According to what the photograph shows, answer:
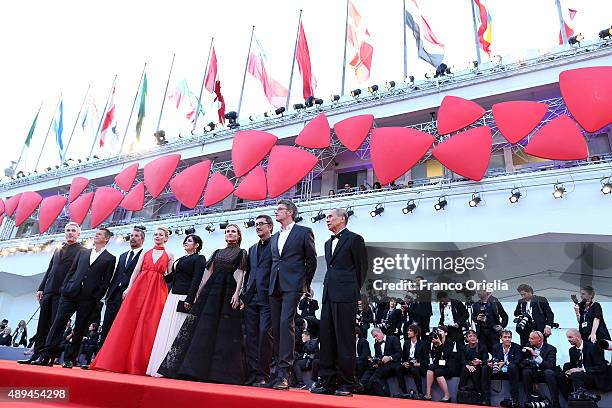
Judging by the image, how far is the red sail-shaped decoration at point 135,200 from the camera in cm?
1315

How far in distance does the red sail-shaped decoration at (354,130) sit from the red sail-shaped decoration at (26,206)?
13.6 m

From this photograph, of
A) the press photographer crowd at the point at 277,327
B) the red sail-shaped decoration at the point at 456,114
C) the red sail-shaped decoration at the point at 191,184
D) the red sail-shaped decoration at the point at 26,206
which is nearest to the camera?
the press photographer crowd at the point at 277,327

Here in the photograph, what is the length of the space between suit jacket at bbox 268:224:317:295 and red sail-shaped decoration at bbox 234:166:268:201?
7.72 meters

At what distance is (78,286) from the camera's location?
3.74 meters

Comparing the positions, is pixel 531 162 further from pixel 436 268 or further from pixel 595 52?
pixel 436 268

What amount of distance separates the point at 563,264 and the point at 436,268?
209 centimetres

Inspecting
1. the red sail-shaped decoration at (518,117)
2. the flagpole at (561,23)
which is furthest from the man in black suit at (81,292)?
the flagpole at (561,23)

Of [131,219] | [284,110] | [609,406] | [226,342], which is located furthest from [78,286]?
[131,219]

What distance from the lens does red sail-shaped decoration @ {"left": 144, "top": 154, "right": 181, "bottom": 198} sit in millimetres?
12789

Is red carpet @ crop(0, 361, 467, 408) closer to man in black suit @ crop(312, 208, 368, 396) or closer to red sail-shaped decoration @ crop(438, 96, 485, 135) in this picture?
man in black suit @ crop(312, 208, 368, 396)

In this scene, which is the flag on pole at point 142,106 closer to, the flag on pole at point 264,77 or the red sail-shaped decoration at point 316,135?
the flag on pole at point 264,77

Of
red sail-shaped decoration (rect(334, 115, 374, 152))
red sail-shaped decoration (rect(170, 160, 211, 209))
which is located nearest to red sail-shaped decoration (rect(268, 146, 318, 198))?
red sail-shaped decoration (rect(334, 115, 374, 152))

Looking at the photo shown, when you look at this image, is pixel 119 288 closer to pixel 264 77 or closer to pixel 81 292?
pixel 81 292

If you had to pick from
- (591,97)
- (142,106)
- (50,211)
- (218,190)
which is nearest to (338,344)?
(591,97)
